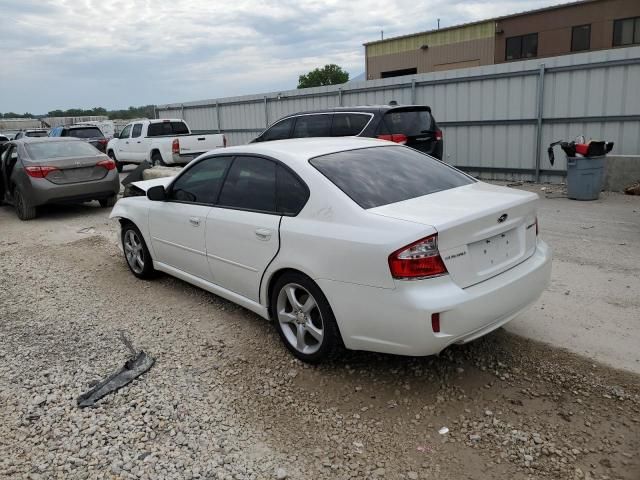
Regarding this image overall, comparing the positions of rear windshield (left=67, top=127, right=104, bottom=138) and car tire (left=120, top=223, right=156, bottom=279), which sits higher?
rear windshield (left=67, top=127, right=104, bottom=138)

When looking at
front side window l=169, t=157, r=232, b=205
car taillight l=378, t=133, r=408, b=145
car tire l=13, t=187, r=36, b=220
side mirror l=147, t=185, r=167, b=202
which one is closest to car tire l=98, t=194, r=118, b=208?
car tire l=13, t=187, r=36, b=220

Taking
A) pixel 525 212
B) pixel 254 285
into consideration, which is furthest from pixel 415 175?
pixel 254 285

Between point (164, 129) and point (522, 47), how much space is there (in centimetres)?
2366

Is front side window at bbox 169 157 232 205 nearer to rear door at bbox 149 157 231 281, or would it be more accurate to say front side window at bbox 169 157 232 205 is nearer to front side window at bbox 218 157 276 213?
rear door at bbox 149 157 231 281

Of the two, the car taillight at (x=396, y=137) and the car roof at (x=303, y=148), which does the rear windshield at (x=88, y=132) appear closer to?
the car taillight at (x=396, y=137)

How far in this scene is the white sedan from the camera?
122 inches

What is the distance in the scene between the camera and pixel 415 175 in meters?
4.09

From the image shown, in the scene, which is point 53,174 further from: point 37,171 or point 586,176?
point 586,176

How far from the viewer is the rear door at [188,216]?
466 centimetres

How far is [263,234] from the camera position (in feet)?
12.9

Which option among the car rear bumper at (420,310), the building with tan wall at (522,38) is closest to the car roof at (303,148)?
the car rear bumper at (420,310)

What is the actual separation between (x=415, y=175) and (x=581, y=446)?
7.00 ft

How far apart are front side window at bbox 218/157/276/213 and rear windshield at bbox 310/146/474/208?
1.35ft

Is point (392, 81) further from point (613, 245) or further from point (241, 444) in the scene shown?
point (241, 444)
